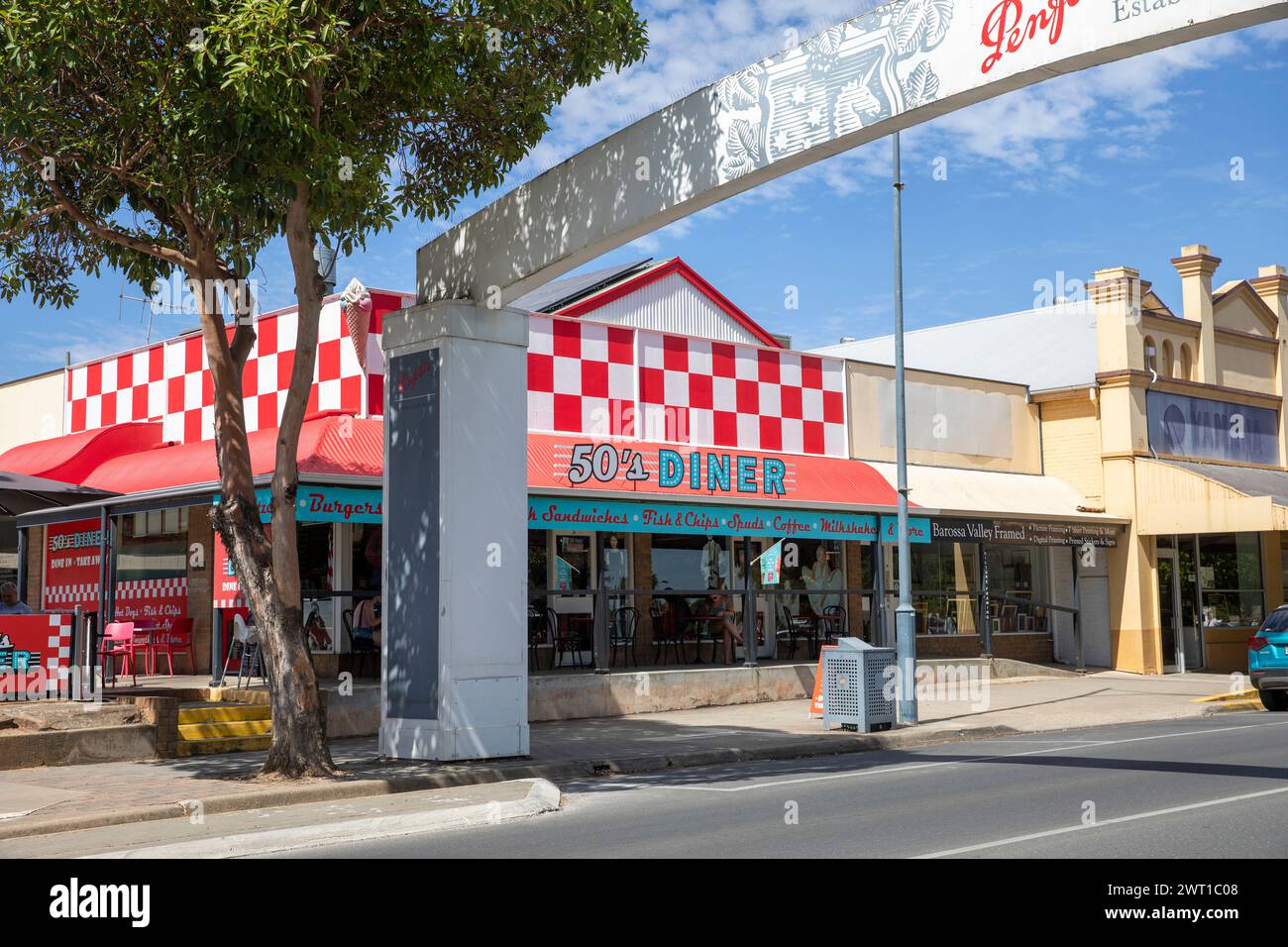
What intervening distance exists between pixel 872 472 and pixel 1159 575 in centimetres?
740

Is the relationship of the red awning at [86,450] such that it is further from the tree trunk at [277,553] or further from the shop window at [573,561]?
the tree trunk at [277,553]

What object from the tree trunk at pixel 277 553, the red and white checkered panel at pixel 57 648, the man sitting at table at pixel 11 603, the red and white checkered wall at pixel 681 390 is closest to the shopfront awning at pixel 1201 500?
the red and white checkered wall at pixel 681 390

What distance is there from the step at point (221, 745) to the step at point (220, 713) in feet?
1.06

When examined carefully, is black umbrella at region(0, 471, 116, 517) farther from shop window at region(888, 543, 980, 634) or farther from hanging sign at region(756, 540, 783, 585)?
shop window at region(888, 543, 980, 634)

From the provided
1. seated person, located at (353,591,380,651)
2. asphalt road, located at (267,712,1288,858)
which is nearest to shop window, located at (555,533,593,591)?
seated person, located at (353,591,380,651)

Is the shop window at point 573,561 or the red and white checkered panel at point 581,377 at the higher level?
the red and white checkered panel at point 581,377

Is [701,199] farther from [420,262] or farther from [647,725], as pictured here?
[647,725]

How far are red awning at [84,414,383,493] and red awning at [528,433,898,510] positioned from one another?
2.13m

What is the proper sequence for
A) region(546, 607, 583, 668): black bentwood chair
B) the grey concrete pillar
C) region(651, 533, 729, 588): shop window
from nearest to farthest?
the grey concrete pillar → region(546, 607, 583, 668): black bentwood chair → region(651, 533, 729, 588): shop window

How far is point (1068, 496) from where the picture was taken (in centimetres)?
2411

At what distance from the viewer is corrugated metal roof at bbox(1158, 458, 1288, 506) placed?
23.1 metres

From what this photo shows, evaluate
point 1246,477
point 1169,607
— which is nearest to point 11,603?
point 1169,607

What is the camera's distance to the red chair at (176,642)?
1714 centimetres
